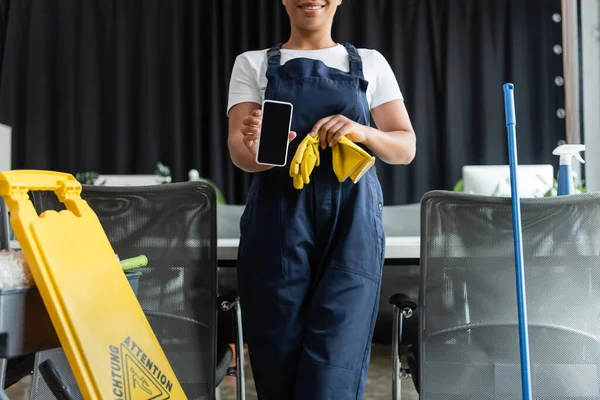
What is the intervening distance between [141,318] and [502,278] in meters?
0.81

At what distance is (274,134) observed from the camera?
1180 mm

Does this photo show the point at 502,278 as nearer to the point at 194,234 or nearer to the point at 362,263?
the point at 362,263

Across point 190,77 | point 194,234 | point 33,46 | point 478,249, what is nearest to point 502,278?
point 478,249

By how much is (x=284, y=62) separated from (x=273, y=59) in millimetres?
28

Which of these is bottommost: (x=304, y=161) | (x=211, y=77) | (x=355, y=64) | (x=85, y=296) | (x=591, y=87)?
(x=85, y=296)

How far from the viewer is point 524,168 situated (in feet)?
7.76

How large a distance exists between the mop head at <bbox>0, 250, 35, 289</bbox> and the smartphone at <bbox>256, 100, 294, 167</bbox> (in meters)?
0.49

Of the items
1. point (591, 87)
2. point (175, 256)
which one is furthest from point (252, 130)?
point (591, 87)

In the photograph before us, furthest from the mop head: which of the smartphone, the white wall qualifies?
the white wall

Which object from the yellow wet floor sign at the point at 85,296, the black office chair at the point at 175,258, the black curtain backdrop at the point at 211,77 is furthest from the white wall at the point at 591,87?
the yellow wet floor sign at the point at 85,296

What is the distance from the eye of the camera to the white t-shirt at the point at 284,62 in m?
1.37

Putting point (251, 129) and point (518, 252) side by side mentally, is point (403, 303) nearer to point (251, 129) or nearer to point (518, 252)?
point (518, 252)

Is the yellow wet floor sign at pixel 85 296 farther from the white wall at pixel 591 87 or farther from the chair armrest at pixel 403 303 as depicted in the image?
the white wall at pixel 591 87

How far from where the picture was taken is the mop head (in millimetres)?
798
